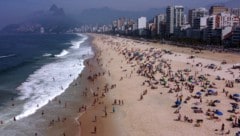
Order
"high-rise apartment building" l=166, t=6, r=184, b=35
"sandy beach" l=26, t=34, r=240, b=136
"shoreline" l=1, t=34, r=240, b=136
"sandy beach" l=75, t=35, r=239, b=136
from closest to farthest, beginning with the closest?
1. "sandy beach" l=75, t=35, r=239, b=136
2. "shoreline" l=1, t=34, r=240, b=136
3. "sandy beach" l=26, t=34, r=240, b=136
4. "high-rise apartment building" l=166, t=6, r=184, b=35

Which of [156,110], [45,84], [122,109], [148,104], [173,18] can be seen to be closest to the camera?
[156,110]

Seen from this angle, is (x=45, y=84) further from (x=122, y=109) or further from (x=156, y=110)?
(x=156, y=110)

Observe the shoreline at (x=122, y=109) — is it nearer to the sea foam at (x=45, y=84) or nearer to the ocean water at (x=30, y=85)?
the sea foam at (x=45, y=84)

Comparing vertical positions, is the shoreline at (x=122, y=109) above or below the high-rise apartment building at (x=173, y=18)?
below

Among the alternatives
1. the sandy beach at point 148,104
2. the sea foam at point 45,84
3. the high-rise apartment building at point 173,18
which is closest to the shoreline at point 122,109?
the sandy beach at point 148,104

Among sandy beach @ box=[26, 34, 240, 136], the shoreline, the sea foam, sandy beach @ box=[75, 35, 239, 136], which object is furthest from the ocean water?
sandy beach @ box=[75, 35, 239, 136]

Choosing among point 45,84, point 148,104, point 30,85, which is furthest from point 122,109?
point 30,85

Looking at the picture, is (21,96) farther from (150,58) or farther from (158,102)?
(150,58)

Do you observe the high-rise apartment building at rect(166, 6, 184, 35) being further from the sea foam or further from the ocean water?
the sea foam

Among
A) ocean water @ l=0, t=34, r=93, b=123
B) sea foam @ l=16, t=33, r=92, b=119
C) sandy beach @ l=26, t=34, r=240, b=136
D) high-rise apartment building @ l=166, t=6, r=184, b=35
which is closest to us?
sandy beach @ l=26, t=34, r=240, b=136
